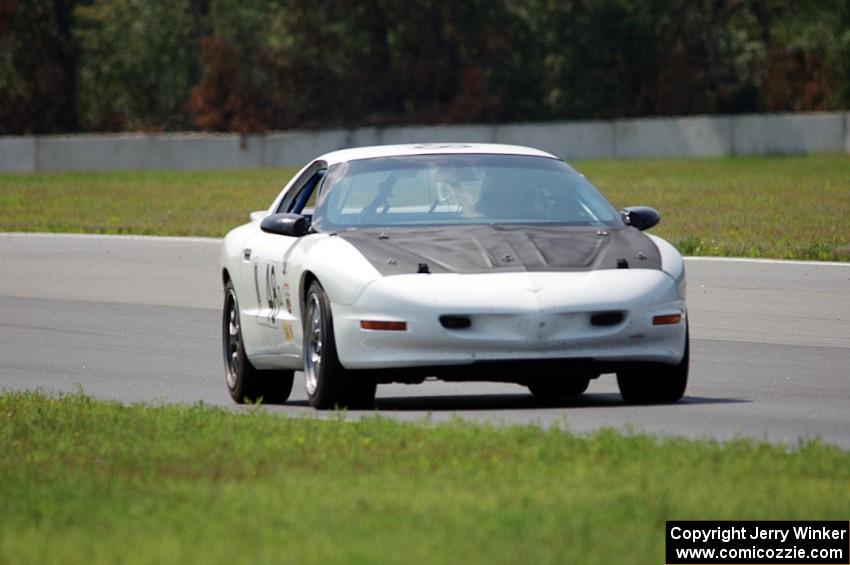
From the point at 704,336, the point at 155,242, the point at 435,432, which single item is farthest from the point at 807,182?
the point at 435,432

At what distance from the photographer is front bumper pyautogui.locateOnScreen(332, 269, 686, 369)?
10.5 meters

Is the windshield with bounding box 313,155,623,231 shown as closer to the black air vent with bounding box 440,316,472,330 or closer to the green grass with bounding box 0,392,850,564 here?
the black air vent with bounding box 440,316,472,330

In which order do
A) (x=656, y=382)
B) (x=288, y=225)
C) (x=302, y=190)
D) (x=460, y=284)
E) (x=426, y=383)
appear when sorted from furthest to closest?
(x=426, y=383) → (x=302, y=190) → (x=288, y=225) → (x=656, y=382) → (x=460, y=284)

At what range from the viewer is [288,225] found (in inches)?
459

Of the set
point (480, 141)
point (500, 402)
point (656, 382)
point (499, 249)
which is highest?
point (499, 249)

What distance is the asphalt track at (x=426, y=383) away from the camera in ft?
35.8

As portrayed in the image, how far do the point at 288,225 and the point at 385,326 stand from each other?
4.20ft

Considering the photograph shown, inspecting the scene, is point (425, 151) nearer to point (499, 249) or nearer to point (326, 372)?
point (499, 249)

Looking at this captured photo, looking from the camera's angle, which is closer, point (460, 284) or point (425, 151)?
point (460, 284)

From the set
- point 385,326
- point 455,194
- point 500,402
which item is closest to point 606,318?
point 385,326

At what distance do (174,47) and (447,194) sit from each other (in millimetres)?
48354

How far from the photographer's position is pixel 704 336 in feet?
55.1

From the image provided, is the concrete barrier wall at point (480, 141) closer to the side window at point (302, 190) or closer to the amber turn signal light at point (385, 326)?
the side window at point (302, 190)

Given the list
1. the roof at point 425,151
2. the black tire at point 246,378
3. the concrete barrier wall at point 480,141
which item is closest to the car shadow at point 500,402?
the black tire at point 246,378
